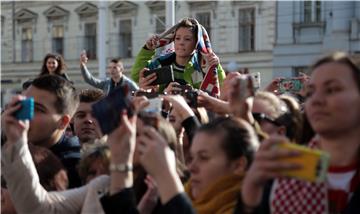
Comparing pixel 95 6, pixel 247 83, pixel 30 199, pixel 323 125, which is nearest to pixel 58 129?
pixel 30 199

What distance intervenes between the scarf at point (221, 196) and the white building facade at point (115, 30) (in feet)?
79.7

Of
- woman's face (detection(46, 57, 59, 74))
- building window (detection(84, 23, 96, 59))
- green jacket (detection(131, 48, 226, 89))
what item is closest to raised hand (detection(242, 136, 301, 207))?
green jacket (detection(131, 48, 226, 89))

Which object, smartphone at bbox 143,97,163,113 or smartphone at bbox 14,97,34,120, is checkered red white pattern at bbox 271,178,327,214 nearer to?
smartphone at bbox 143,97,163,113

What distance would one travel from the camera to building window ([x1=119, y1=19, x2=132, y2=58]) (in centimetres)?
3011

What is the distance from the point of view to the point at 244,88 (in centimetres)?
266

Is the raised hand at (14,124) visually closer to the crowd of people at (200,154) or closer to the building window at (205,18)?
the crowd of people at (200,154)

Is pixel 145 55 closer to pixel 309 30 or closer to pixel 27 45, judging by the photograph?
pixel 309 30

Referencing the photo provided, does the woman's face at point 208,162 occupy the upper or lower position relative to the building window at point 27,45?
lower

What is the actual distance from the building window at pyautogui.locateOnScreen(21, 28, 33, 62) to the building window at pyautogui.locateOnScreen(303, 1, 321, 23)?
1176 centimetres

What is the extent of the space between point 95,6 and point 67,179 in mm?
27624

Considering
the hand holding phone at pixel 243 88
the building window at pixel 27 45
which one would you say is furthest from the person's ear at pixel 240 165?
the building window at pixel 27 45

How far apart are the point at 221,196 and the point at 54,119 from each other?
133 centimetres

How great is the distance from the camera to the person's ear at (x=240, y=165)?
251cm

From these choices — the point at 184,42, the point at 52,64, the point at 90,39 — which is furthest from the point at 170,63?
the point at 90,39
